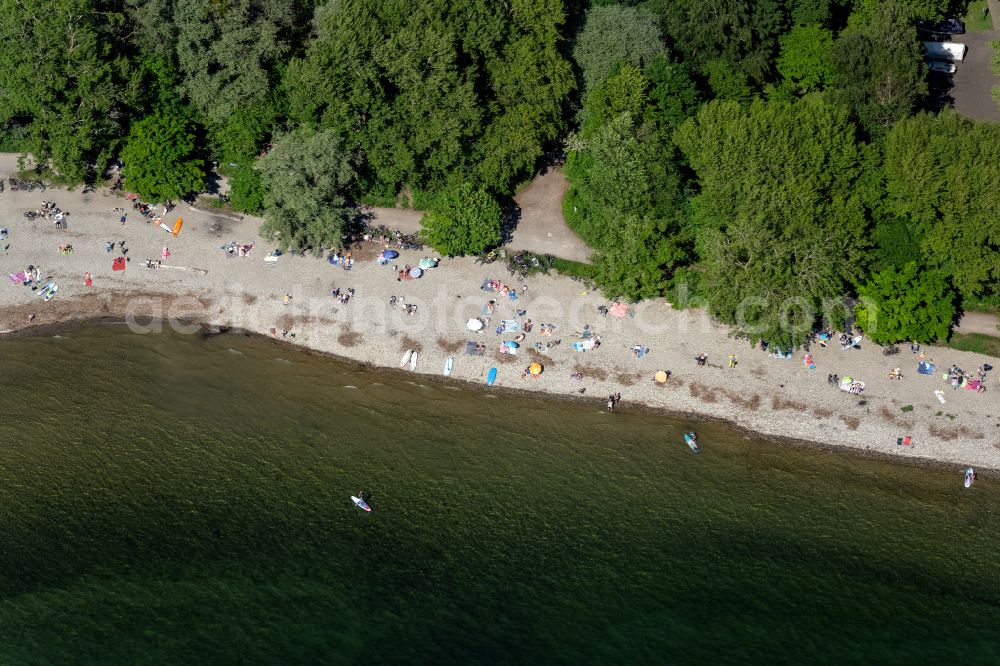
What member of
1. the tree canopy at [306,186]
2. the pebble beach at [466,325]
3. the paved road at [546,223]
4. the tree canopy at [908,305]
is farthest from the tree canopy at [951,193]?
the tree canopy at [306,186]

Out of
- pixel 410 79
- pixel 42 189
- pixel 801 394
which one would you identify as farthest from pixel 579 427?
pixel 42 189

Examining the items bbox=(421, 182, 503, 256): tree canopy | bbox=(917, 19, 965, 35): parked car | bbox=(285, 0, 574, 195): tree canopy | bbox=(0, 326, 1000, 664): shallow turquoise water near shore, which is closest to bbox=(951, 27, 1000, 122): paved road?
bbox=(917, 19, 965, 35): parked car

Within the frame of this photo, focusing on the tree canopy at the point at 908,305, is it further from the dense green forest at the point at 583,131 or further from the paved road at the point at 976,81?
the paved road at the point at 976,81

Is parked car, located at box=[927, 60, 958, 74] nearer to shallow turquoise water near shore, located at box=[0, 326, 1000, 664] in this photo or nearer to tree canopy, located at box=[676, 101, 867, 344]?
tree canopy, located at box=[676, 101, 867, 344]

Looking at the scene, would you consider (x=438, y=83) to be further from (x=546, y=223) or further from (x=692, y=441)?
(x=692, y=441)

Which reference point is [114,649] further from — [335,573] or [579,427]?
Result: [579,427]

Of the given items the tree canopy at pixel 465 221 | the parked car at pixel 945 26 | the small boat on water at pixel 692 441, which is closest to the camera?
the small boat on water at pixel 692 441
